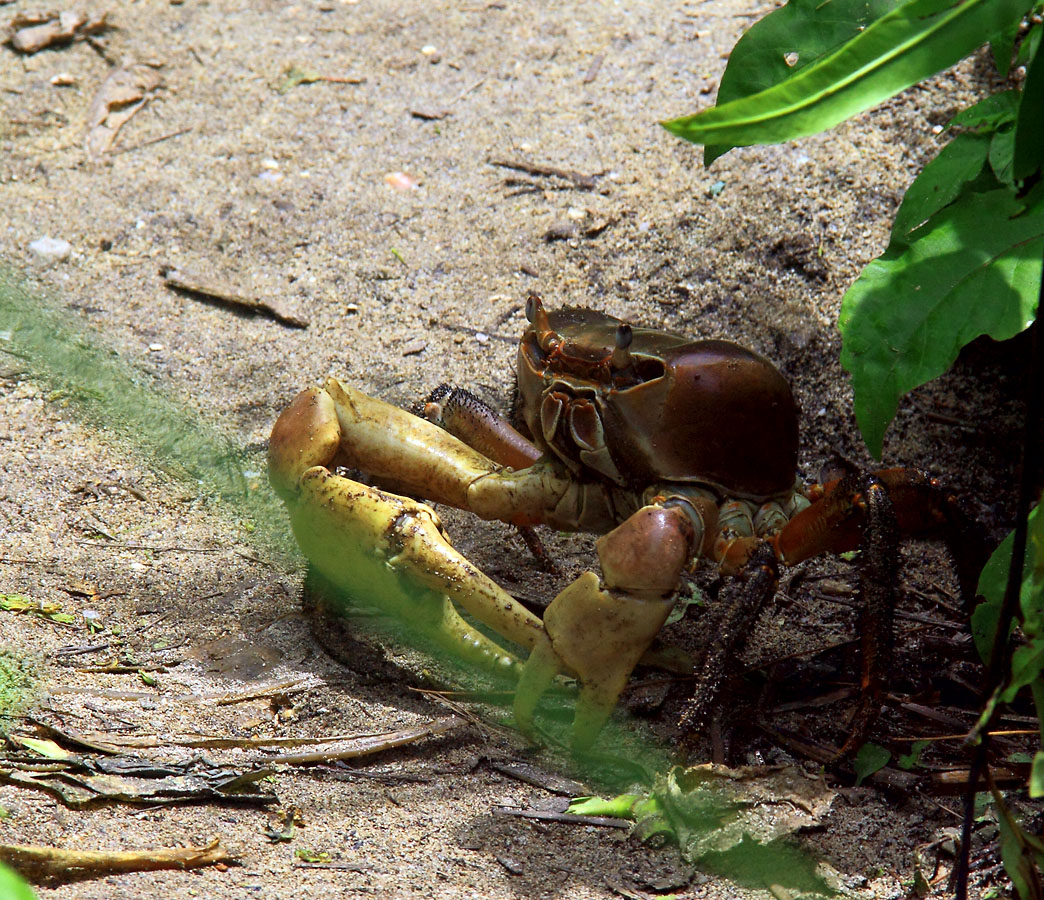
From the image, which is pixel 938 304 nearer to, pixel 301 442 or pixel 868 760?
pixel 868 760

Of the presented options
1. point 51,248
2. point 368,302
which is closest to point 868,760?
point 368,302

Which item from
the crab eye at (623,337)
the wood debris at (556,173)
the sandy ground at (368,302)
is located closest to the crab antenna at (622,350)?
the crab eye at (623,337)

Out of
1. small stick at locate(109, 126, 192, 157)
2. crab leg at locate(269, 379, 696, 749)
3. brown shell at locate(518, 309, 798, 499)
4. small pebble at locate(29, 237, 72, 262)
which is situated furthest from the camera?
small stick at locate(109, 126, 192, 157)

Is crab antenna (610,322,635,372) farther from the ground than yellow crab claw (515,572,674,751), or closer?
farther from the ground

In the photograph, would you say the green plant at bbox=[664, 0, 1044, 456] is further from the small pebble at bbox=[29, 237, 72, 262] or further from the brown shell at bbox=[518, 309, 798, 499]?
the small pebble at bbox=[29, 237, 72, 262]

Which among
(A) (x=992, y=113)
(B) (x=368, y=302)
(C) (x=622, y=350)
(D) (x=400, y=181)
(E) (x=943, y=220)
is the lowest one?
(B) (x=368, y=302)

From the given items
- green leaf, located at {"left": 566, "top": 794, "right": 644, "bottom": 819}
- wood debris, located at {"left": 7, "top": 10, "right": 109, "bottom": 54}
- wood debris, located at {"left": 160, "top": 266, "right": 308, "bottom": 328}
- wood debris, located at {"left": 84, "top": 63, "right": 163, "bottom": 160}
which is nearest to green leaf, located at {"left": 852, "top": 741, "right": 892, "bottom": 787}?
green leaf, located at {"left": 566, "top": 794, "right": 644, "bottom": 819}

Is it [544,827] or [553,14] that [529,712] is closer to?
[544,827]
